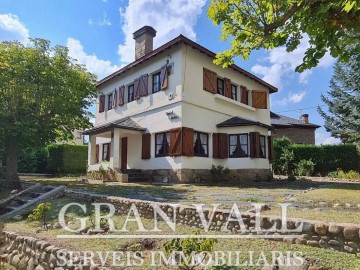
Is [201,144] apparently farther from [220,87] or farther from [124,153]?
[124,153]

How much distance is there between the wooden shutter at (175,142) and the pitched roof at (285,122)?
1715 cm

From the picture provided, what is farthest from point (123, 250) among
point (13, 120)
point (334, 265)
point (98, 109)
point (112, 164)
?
point (98, 109)

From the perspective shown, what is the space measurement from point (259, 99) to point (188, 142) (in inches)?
289

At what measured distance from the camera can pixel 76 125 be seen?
13.4m

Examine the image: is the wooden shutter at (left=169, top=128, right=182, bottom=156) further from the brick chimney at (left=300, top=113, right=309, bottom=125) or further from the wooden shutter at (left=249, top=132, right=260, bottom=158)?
the brick chimney at (left=300, top=113, right=309, bottom=125)

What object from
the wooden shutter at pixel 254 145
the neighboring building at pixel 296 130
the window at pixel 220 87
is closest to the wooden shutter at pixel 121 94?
the window at pixel 220 87

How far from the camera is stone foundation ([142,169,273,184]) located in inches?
571

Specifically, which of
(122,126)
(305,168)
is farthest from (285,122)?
(122,126)

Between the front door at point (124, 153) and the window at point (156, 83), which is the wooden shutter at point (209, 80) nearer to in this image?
the window at point (156, 83)

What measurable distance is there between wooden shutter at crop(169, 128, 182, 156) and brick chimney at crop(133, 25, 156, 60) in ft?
20.0

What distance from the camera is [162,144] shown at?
51.0ft

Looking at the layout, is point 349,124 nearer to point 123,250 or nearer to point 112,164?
point 112,164

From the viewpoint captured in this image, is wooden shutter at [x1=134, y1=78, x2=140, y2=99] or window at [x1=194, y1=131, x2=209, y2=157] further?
wooden shutter at [x1=134, y1=78, x2=140, y2=99]

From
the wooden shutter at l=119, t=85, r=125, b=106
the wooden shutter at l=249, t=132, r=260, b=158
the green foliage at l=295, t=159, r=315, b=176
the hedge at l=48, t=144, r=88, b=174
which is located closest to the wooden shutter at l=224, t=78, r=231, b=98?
the wooden shutter at l=249, t=132, r=260, b=158
